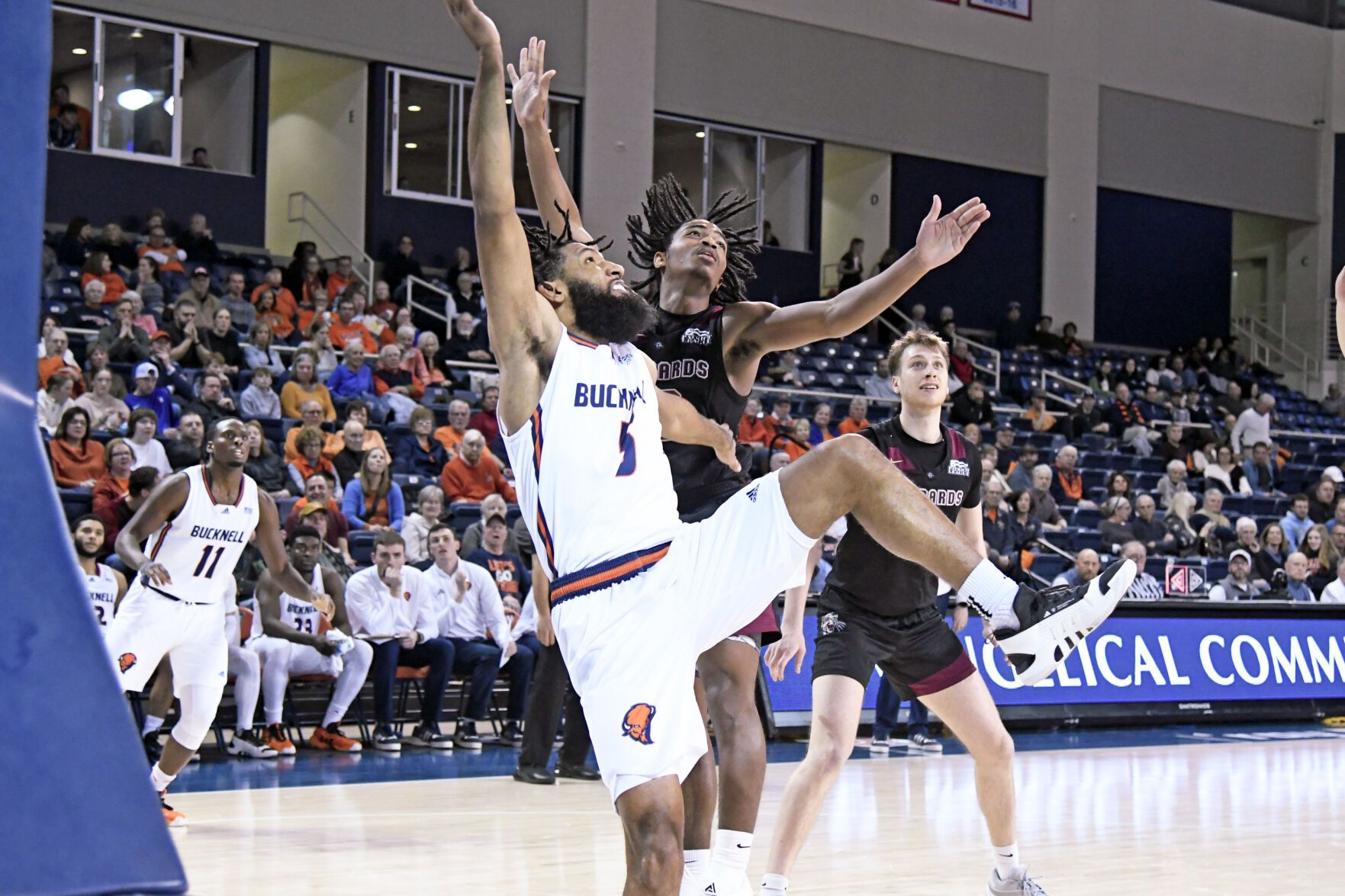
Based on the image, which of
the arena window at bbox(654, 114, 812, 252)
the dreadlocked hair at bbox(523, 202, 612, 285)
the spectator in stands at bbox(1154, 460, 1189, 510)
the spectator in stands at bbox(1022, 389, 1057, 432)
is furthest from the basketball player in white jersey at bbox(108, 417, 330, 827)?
the arena window at bbox(654, 114, 812, 252)

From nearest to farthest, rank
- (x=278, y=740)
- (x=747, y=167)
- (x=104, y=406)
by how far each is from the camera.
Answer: (x=278, y=740) < (x=104, y=406) < (x=747, y=167)

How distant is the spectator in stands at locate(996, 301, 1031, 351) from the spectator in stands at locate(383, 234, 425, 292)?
988cm

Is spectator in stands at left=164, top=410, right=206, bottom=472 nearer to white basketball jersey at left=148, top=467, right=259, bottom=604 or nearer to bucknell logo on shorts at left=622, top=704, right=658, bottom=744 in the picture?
white basketball jersey at left=148, top=467, right=259, bottom=604

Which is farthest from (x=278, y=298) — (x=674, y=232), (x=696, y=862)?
(x=696, y=862)

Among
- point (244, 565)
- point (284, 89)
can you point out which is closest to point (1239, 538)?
point (244, 565)

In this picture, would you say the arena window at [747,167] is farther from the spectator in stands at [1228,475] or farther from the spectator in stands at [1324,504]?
the spectator in stands at [1324,504]

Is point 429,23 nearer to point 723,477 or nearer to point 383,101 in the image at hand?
point 383,101

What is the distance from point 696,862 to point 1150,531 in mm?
13174

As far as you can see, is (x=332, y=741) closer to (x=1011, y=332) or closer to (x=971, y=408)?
(x=971, y=408)

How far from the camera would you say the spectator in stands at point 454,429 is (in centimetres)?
1398

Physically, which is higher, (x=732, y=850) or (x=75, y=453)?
(x=75, y=453)

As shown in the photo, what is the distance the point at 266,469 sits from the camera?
12.0 metres

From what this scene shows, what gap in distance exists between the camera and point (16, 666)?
1.90m

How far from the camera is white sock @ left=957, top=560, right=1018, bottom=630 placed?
3.63 metres
